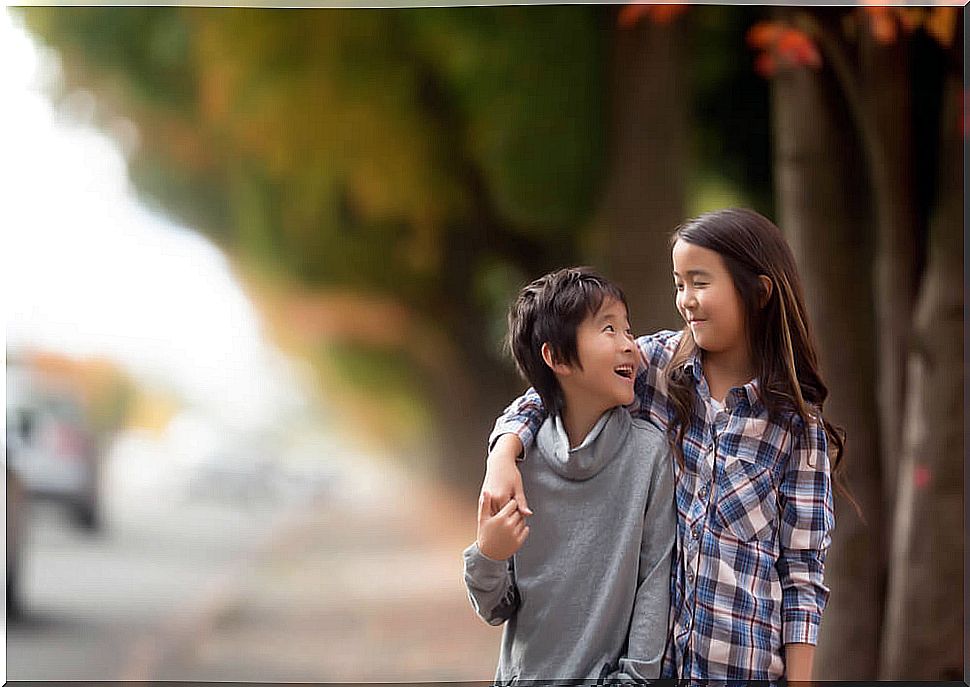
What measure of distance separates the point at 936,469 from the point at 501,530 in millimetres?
1899

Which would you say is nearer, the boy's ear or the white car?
the boy's ear

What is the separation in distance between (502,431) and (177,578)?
76.7 inches

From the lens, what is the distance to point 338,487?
341 cm

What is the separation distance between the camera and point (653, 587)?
5.44 ft

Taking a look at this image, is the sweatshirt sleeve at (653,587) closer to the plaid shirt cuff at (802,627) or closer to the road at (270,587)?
the plaid shirt cuff at (802,627)

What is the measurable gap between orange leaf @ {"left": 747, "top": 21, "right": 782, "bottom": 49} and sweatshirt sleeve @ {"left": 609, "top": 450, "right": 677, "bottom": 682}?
1.87m

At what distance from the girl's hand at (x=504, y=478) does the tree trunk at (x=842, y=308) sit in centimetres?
174

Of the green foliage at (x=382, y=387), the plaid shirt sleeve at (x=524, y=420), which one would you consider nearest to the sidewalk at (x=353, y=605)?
the green foliage at (x=382, y=387)

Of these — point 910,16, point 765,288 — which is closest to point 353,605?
point 765,288

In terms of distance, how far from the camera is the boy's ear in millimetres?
1702

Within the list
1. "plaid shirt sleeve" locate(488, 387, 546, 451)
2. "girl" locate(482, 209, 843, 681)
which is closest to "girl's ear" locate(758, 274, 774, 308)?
"girl" locate(482, 209, 843, 681)

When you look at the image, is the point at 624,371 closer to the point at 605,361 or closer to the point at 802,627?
the point at 605,361

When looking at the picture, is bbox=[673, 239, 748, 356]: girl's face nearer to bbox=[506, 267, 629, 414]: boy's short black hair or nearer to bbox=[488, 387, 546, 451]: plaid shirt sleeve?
bbox=[506, 267, 629, 414]: boy's short black hair

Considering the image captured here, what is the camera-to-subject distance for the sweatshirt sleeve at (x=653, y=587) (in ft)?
5.37
